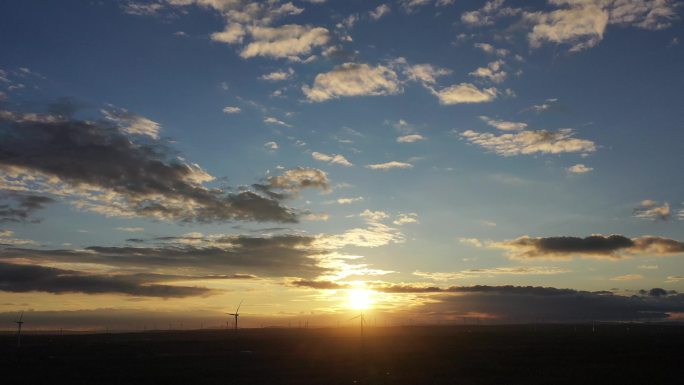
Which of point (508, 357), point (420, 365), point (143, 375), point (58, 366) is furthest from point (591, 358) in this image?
point (58, 366)

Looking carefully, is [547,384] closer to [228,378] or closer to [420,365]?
[420,365]

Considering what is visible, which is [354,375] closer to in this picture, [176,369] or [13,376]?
[176,369]

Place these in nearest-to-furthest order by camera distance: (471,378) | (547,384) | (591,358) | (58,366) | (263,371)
Answer: (547,384), (471,378), (263,371), (58,366), (591,358)

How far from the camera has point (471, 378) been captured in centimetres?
7669

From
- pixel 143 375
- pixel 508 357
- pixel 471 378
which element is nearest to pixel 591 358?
pixel 508 357

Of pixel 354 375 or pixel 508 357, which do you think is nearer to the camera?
pixel 354 375

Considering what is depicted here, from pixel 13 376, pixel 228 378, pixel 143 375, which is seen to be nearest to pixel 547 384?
pixel 228 378

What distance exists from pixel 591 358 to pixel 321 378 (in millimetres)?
63145

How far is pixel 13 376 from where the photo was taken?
84562 millimetres

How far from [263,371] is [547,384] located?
144 feet

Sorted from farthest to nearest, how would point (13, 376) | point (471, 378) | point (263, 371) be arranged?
point (263, 371), point (13, 376), point (471, 378)

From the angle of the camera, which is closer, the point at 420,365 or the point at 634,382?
the point at 634,382

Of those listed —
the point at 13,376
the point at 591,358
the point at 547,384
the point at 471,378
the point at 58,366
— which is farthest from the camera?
the point at 591,358

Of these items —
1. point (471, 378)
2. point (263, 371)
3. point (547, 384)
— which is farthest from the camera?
point (263, 371)
